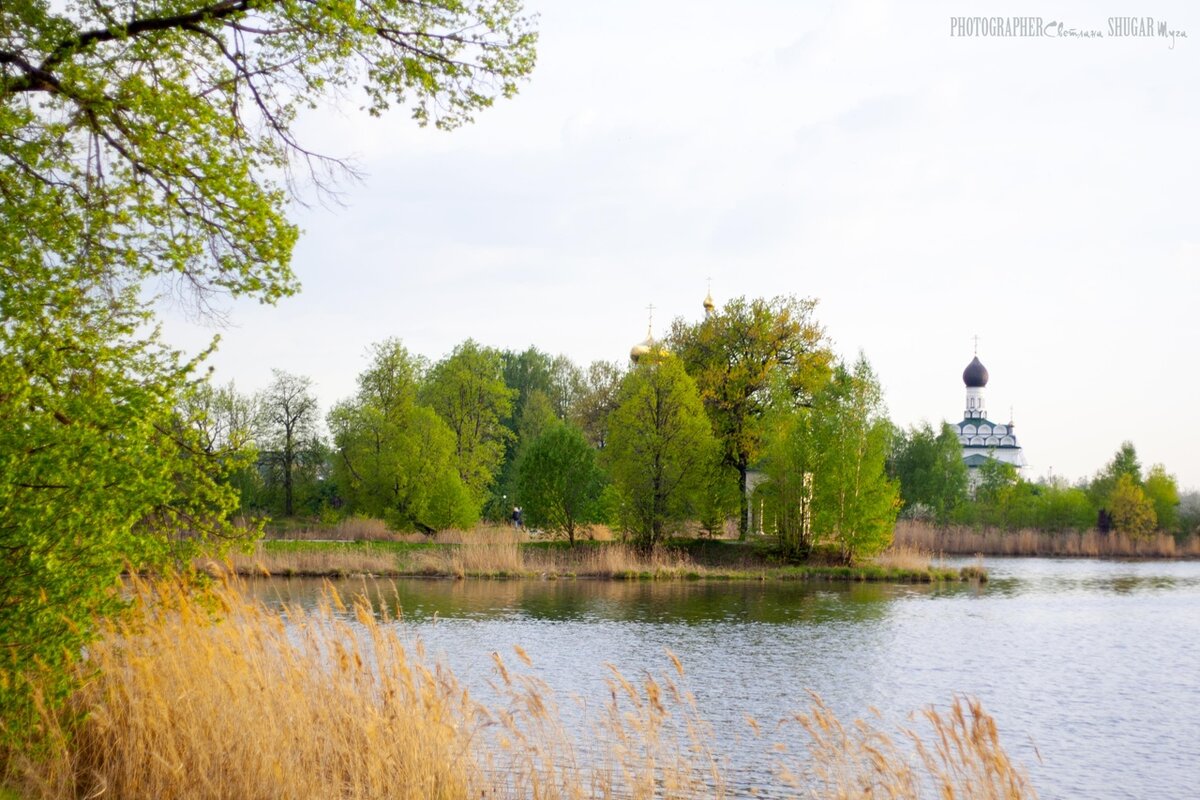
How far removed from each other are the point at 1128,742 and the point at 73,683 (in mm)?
11029

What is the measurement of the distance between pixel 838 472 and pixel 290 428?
30640mm

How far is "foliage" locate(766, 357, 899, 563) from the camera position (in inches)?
1427

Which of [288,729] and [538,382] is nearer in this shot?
[288,729]

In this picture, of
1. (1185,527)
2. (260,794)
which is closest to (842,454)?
(1185,527)

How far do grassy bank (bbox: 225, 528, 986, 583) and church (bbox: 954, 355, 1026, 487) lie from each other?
81.3 m

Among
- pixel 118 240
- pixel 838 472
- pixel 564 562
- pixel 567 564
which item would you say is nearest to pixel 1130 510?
pixel 838 472

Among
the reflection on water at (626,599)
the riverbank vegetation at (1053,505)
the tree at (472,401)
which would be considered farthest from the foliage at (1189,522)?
the tree at (472,401)

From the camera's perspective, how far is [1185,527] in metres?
55.3

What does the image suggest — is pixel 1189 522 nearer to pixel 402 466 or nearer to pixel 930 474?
pixel 930 474

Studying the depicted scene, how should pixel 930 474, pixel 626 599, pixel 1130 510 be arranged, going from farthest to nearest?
1. pixel 930 474
2. pixel 1130 510
3. pixel 626 599

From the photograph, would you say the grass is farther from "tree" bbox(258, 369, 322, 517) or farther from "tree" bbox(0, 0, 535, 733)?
"tree" bbox(258, 369, 322, 517)

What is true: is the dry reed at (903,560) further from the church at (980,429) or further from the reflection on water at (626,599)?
the church at (980,429)

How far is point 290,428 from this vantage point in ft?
186

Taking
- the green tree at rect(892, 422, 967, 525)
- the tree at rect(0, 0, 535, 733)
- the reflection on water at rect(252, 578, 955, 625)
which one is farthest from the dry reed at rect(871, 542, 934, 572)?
the tree at rect(0, 0, 535, 733)
